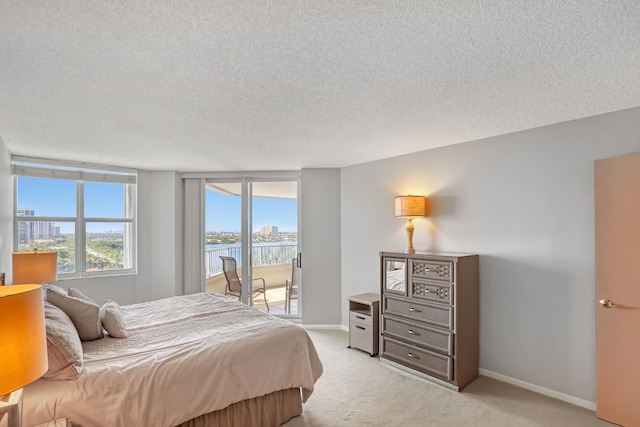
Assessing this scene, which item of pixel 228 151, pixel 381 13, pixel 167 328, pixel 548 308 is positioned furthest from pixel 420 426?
pixel 228 151

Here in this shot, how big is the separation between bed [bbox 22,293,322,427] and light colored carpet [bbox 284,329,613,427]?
362mm

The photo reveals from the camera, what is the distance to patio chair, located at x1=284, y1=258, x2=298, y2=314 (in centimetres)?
559

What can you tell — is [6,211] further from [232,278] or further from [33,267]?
[232,278]

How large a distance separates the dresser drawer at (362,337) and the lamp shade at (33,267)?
3.40m

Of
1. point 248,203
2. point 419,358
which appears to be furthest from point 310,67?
point 248,203

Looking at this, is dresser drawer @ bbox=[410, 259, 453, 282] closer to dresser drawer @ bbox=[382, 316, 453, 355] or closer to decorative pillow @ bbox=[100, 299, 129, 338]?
dresser drawer @ bbox=[382, 316, 453, 355]

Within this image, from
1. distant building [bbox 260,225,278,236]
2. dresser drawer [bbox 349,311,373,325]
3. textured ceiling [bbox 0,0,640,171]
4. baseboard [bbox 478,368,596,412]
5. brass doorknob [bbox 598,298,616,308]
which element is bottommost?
baseboard [bbox 478,368,596,412]

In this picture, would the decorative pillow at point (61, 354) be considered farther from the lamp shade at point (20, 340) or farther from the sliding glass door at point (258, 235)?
the sliding glass door at point (258, 235)

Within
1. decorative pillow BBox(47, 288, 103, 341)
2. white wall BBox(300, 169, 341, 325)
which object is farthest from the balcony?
decorative pillow BBox(47, 288, 103, 341)

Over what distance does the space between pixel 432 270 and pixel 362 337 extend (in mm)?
1382

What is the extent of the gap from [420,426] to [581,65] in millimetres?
2723

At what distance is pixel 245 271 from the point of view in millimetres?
5660

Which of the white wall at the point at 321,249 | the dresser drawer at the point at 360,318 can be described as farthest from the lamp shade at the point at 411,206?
the white wall at the point at 321,249

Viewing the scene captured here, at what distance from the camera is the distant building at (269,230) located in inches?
225
